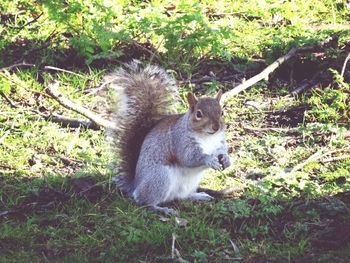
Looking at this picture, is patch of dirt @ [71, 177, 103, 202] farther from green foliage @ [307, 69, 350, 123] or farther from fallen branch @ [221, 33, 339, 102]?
green foliage @ [307, 69, 350, 123]

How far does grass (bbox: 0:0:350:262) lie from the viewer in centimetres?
263

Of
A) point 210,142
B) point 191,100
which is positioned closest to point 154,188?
point 210,142

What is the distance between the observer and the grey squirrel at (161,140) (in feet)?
9.61

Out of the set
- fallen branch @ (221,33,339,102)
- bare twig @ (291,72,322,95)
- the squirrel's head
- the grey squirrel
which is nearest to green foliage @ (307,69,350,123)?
bare twig @ (291,72,322,95)

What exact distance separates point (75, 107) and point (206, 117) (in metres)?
1.14

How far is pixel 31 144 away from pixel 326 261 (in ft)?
6.21

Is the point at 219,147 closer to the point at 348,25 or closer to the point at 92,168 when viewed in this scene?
the point at 92,168

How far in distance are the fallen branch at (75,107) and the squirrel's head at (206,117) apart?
862 millimetres

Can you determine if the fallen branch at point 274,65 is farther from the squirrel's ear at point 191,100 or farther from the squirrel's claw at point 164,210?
the squirrel's claw at point 164,210

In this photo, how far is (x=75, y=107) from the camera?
378 cm

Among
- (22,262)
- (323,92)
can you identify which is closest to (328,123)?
(323,92)

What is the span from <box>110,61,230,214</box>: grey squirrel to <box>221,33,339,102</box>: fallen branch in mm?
851

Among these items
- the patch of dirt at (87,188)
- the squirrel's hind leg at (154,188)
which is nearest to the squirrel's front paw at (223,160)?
the squirrel's hind leg at (154,188)

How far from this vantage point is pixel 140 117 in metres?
3.15
